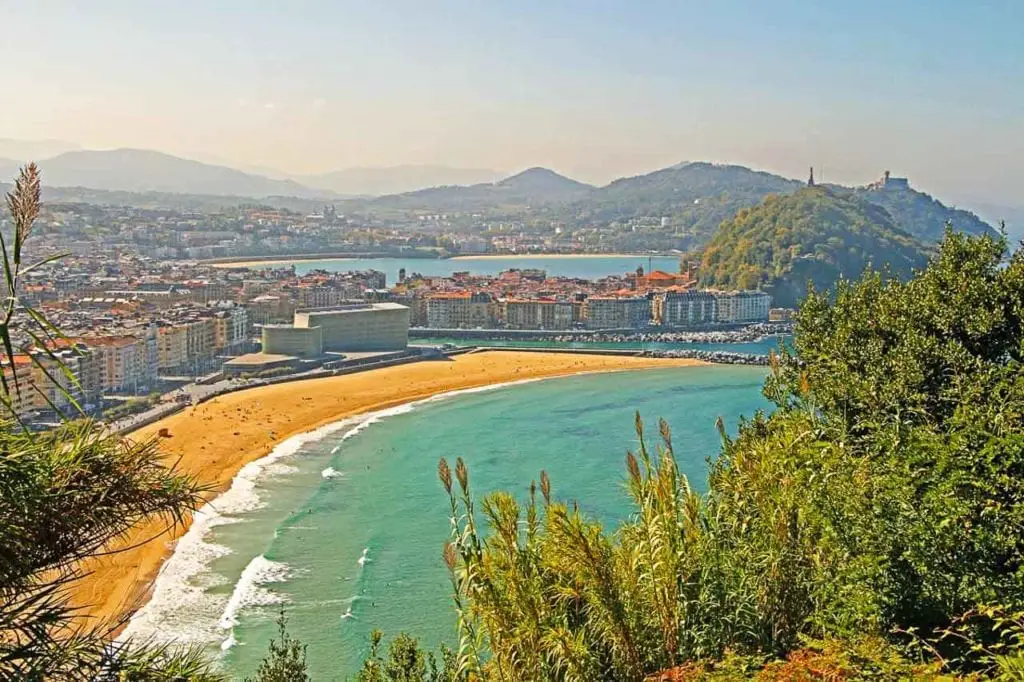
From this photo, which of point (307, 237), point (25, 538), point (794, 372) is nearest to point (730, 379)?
point (794, 372)

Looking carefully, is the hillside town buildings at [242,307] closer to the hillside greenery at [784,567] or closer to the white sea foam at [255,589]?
the white sea foam at [255,589]

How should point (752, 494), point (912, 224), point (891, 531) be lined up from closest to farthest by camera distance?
point (891, 531) < point (752, 494) < point (912, 224)

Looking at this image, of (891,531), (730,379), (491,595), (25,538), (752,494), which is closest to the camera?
(25,538)

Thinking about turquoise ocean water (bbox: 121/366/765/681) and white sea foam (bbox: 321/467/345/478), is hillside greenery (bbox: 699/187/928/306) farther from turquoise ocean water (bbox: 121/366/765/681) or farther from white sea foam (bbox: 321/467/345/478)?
white sea foam (bbox: 321/467/345/478)

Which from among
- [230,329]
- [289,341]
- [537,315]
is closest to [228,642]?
[289,341]

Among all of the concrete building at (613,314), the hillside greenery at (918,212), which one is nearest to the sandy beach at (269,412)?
the concrete building at (613,314)

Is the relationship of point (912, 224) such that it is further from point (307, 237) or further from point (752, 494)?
point (752, 494)

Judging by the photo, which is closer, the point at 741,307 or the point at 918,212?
the point at 741,307

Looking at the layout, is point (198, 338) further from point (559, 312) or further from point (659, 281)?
point (659, 281)
